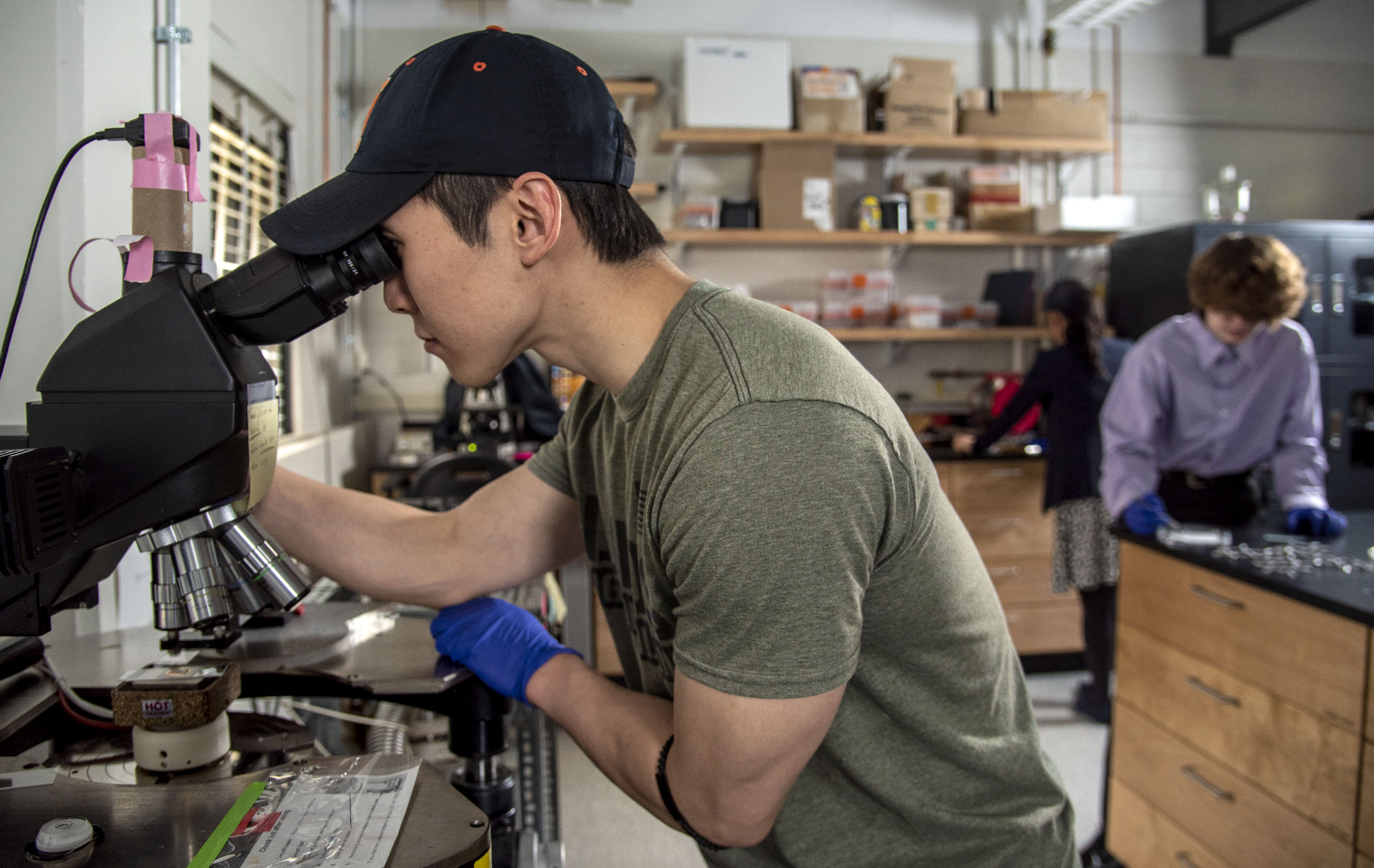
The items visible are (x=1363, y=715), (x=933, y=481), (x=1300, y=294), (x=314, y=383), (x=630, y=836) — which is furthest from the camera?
(x=314, y=383)

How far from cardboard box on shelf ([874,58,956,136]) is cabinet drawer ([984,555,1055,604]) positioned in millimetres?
1827

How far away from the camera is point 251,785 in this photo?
77 cm

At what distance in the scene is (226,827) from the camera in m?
0.70

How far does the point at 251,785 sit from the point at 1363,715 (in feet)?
5.36

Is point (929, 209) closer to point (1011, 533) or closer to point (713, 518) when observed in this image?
point (1011, 533)

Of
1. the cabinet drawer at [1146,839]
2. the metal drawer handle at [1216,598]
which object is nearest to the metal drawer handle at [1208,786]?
the cabinet drawer at [1146,839]

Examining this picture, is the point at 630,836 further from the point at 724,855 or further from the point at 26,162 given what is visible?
the point at 26,162

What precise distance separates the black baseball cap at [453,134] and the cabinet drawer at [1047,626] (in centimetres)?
318

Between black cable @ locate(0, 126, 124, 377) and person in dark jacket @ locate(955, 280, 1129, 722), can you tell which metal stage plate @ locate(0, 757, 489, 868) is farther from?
person in dark jacket @ locate(955, 280, 1129, 722)

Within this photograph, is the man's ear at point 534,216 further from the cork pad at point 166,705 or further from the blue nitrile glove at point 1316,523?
the blue nitrile glove at point 1316,523

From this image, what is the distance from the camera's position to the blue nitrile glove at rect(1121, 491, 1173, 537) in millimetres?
2078

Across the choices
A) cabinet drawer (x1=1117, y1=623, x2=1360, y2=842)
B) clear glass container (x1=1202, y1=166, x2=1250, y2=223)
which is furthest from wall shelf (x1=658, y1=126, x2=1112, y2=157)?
cabinet drawer (x1=1117, y1=623, x2=1360, y2=842)

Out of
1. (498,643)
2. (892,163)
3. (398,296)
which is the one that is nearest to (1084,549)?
(892,163)

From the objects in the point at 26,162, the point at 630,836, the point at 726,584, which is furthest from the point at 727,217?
the point at 726,584
